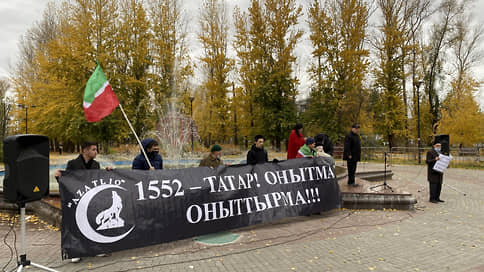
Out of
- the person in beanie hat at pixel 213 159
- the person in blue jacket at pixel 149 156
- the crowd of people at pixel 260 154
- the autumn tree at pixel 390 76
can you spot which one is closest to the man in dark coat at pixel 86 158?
the crowd of people at pixel 260 154

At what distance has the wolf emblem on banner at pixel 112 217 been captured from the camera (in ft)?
15.1

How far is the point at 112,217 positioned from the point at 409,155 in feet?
81.8

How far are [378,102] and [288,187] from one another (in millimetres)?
28235

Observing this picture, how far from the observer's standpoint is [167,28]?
98.6 ft

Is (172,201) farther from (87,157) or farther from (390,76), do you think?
(390,76)

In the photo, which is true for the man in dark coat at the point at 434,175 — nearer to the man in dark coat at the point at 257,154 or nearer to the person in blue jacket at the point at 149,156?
the man in dark coat at the point at 257,154

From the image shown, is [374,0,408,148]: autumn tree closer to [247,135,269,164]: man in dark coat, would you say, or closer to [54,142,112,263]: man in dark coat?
[247,135,269,164]: man in dark coat

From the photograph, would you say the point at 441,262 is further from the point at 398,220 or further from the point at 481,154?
the point at 481,154

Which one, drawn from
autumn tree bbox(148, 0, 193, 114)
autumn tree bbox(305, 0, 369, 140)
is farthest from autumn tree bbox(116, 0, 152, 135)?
Answer: autumn tree bbox(305, 0, 369, 140)

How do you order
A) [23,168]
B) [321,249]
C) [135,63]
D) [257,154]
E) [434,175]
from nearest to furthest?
[23,168], [321,249], [257,154], [434,175], [135,63]

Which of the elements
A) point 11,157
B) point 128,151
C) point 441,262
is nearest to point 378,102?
point 128,151

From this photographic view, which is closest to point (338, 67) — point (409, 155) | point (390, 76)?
point (390, 76)

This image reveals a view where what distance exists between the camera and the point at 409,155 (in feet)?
79.9

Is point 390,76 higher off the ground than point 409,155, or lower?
higher
